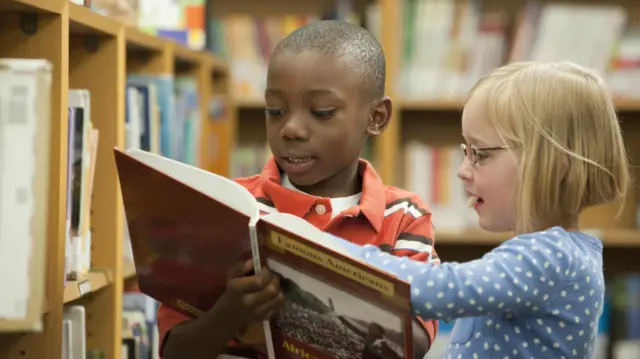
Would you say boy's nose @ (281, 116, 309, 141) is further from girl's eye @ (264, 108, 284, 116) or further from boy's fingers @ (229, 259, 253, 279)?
boy's fingers @ (229, 259, 253, 279)

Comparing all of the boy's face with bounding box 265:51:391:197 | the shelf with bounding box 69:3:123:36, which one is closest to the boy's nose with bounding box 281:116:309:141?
the boy's face with bounding box 265:51:391:197

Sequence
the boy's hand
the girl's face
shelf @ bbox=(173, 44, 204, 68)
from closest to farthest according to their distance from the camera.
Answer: the boy's hand, the girl's face, shelf @ bbox=(173, 44, 204, 68)

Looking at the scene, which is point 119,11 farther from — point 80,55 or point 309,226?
point 309,226

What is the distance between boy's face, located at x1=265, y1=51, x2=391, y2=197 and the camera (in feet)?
3.89

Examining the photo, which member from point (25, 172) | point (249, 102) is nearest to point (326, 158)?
point (25, 172)

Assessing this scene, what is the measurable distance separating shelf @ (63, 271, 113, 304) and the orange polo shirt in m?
0.20

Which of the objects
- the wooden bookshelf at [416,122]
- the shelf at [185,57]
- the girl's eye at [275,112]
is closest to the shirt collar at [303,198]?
the girl's eye at [275,112]

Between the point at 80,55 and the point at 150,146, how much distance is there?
12.8 inches

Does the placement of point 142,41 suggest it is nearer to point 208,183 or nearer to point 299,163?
point 299,163

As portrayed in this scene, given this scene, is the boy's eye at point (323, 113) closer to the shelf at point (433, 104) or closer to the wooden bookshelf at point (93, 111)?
the wooden bookshelf at point (93, 111)

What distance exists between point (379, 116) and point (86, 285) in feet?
1.87

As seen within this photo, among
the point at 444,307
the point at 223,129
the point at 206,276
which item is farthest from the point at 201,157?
the point at 444,307

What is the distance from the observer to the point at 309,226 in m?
0.99

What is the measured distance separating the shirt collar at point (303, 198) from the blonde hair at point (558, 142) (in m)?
0.20
